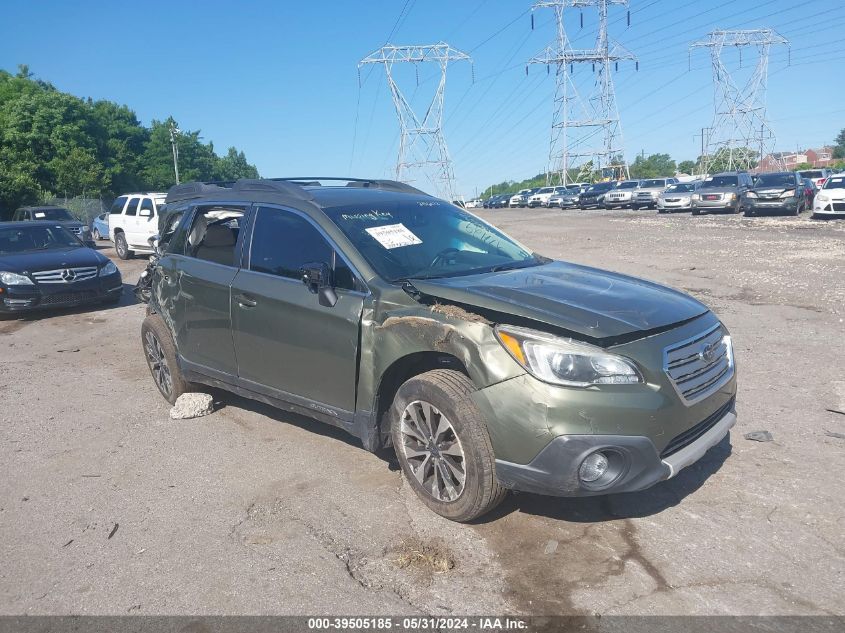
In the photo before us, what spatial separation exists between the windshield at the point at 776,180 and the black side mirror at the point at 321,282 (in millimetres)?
26972

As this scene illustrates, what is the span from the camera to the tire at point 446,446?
3627 mm

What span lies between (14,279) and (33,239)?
5.09 feet

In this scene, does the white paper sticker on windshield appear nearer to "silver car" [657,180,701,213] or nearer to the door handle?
the door handle

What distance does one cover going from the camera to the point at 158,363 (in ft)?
21.1

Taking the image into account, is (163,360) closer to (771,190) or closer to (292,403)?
(292,403)

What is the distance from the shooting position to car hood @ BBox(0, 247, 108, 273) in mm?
11469

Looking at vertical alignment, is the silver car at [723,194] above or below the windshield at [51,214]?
above

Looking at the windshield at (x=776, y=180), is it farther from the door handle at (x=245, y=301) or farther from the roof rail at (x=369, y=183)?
the door handle at (x=245, y=301)

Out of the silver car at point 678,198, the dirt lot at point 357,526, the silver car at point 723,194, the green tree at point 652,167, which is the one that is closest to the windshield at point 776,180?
the silver car at point 723,194

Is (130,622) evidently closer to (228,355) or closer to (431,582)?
(431,582)

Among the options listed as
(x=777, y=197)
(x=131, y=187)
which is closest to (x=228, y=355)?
(x=777, y=197)

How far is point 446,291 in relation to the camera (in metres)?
3.99

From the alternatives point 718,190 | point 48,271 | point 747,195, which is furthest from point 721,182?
point 48,271

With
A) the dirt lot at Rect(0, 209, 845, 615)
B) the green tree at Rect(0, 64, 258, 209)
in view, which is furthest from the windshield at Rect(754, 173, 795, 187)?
the green tree at Rect(0, 64, 258, 209)
